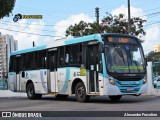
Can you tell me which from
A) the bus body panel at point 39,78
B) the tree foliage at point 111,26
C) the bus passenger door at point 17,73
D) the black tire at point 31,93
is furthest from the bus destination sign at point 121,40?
the tree foliage at point 111,26

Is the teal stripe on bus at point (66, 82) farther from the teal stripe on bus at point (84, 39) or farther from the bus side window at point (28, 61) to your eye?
the bus side window at point (28, 61)

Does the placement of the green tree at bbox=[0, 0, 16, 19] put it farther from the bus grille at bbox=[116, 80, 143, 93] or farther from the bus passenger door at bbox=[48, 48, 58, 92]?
the bus passenger door at bbox=[48, 48, 58, 92]

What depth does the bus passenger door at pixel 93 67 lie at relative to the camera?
19031 mm

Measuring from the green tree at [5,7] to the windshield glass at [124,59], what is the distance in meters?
6.03

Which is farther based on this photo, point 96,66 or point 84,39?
point 84,39

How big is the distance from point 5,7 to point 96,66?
20.8 ft

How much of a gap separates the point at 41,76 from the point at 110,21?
24314mm

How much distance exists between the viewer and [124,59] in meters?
19.0

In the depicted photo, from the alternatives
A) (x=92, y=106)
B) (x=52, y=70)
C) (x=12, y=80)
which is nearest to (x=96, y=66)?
(x=92, y=106)

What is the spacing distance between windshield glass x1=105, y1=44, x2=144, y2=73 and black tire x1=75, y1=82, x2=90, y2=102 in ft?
6.13

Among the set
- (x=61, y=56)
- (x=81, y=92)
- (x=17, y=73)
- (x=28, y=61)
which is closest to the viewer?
(x=81, y=92)

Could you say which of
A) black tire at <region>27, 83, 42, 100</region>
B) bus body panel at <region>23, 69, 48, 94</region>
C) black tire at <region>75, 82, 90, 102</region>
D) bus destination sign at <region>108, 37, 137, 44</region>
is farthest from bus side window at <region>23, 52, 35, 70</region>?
bus destination sign at <region>108, 37, 137, 44</region>

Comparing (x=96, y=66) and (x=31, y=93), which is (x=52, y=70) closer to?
(x=31, y=93)

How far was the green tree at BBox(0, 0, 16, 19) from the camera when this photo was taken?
1385 centimetres
